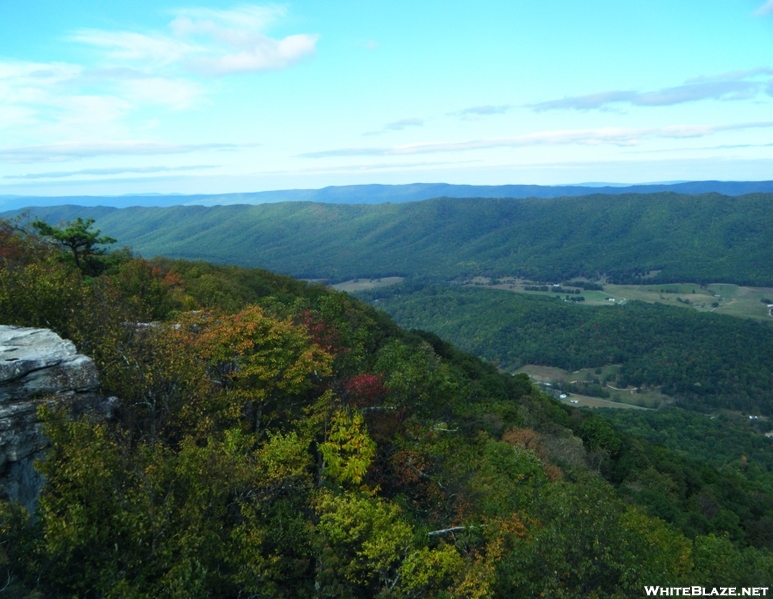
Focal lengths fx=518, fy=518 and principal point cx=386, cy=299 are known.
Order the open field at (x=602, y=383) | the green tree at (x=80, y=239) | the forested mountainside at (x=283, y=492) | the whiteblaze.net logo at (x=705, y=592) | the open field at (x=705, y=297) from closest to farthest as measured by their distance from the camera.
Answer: the forested mountainside at (x=283, y=492)
the whiteblaze.net logo at (x=705, y=592)
the green tree at (x=80, y=239)
the open field at (x=602, y=383)
the open field at (x=705, y=297)

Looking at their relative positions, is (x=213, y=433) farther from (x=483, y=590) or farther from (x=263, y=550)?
(x=483, y=590)

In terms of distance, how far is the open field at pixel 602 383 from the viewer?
10678 cm

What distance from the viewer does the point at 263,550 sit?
1265 centimetres

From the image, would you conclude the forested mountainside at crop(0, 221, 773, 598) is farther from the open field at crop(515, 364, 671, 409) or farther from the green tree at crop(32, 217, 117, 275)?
the open field at crop(515, 364, 671, 409)

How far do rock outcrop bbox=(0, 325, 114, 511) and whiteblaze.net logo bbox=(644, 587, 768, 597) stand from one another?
14.1 meters

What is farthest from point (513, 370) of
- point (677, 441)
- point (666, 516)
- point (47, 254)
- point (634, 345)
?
point (47, 254)

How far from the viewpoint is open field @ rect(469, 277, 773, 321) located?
16075 cm

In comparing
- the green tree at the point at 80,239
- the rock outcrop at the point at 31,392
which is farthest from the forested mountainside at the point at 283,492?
the green tree at the point at 80,239

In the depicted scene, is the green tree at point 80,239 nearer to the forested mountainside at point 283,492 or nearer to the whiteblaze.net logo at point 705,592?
the forested mountainside at point 283,492

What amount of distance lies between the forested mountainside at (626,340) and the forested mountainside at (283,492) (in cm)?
10523

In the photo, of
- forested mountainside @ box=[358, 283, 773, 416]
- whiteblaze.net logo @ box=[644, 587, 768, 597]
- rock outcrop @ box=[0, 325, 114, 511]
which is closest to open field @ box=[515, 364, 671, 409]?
forested mountainside @ box=[358, 283, 773, 416]

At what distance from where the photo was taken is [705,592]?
1285 centimetres

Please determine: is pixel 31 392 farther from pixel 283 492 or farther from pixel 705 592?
pixel 705 592

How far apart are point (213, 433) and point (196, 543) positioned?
196 inches
